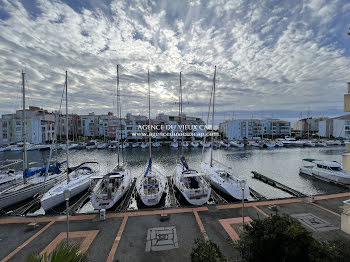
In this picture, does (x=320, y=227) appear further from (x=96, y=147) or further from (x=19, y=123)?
(x=19, y=123)

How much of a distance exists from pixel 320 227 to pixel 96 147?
6003cm

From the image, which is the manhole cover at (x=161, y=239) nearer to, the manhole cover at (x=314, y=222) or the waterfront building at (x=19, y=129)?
the manhole cover at (x=314, y=222)

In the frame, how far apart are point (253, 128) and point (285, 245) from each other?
91.0 meters

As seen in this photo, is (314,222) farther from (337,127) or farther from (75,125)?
(337,127)

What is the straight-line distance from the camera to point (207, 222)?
10.3 meters

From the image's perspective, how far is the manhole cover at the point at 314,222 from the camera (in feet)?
31.3

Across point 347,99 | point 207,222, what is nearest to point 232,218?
point 207,222

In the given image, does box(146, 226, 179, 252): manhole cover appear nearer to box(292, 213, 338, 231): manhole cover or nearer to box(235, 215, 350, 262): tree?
box(235, 215, 350, 262): tree

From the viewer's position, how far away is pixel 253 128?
88312mm

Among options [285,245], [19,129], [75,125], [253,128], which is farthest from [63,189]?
[253,128]

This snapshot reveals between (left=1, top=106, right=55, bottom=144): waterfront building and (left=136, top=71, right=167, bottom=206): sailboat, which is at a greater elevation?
(left=1, top=106, right=55, bottom=144): waterfront building

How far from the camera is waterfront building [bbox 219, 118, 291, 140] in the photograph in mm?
87250

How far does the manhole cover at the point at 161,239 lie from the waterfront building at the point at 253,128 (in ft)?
275

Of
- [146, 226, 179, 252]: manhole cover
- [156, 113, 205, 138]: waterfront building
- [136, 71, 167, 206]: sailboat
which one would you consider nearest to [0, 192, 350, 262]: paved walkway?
[146, 226, 179, 252]: manhole cover
